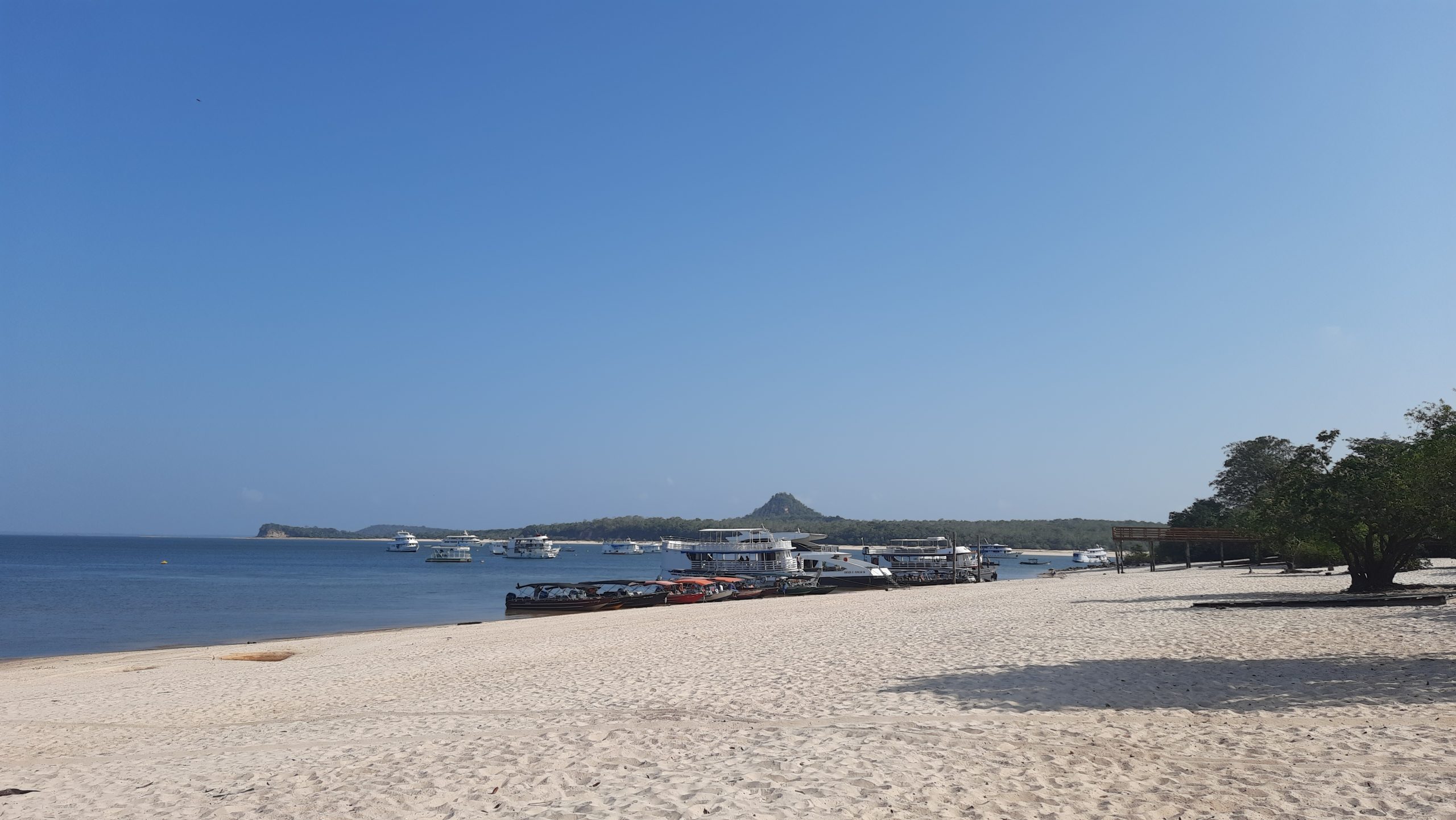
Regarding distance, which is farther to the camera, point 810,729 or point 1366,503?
point 1366,503

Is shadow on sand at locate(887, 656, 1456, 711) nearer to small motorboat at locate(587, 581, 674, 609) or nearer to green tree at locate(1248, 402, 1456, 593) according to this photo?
green tree at locate(1248, 402, 1456, 593)

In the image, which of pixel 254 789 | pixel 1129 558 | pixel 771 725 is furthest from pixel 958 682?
pixel 1129 558

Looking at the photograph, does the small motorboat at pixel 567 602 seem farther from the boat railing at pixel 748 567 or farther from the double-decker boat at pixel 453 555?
the double-decker boat at pixel 453 555

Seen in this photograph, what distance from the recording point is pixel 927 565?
2689 inches

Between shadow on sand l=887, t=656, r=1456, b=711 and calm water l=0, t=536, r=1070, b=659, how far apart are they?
103 ft

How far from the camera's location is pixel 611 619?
3491 centimetres

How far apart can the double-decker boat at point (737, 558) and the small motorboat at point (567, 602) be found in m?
23.0

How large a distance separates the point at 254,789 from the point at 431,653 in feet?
48.0

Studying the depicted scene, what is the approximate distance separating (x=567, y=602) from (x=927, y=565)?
1332 inches

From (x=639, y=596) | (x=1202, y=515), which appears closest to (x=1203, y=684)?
(x=639, y=596)

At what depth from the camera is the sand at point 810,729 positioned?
794cm

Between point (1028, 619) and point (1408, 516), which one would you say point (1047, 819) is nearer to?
point (1028, 619)

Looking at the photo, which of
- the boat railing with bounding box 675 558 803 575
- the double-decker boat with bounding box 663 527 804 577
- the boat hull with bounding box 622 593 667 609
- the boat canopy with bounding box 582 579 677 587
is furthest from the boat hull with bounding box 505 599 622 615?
the boat railing with bounding box 675 558 803 575

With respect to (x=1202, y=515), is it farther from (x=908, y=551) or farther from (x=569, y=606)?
(x=569, y=606)
